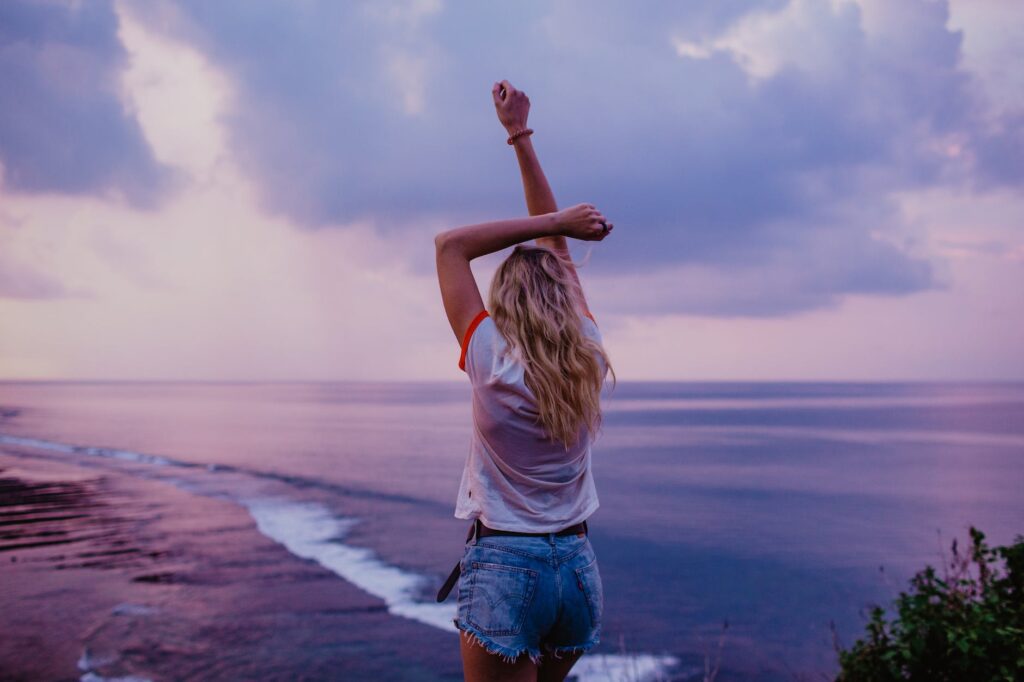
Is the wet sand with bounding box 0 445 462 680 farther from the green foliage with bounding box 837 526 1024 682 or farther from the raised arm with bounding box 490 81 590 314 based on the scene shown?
the raised arm with bounding box 490 81 590 314

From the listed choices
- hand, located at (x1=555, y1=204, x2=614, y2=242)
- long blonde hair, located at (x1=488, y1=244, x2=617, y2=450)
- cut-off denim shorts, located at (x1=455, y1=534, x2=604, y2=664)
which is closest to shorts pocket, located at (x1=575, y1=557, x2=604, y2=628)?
Result: cut-off denim shorts, located at (x1=455, y1=534, x2=604, y2=664)

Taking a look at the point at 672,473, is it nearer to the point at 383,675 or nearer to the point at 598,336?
the point at 383,675

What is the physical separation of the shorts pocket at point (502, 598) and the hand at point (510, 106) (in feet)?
4.81

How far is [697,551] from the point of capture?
1705 centimetres

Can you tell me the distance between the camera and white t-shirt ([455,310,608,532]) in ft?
6.85

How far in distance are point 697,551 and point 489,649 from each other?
52.5 feet

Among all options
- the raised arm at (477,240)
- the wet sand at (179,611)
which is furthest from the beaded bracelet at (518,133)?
the wet sand at (179,611)

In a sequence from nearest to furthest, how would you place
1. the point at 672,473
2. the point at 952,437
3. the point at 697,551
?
the point at 697,551, the point at 672,473, the point at 952,437

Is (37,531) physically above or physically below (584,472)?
below

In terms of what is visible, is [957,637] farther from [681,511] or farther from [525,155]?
[681,511]

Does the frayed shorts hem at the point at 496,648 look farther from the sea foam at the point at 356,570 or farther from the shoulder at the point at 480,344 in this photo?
the sea foam at the point at 356,570

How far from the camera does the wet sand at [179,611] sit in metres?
8.45

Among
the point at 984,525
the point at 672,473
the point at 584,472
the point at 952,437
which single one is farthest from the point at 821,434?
the point at 584,472

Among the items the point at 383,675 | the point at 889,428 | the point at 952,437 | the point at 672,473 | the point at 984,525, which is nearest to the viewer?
the point at 383,675
